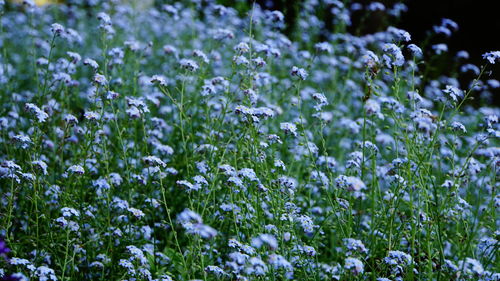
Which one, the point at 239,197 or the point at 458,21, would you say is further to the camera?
the point at 458,21

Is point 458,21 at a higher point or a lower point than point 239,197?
higher

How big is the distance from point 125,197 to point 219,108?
1.15m

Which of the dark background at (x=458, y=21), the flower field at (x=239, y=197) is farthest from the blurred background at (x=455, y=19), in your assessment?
the flower field at (x=239, y=197)

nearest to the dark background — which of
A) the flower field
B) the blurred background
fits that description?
the blurred background

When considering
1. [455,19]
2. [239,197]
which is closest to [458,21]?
[455,19]

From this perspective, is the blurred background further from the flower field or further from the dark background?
the flower field

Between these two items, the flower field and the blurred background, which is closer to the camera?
the flower field

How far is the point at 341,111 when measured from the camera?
19.3ft

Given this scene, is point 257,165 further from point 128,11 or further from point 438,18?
point 438,18

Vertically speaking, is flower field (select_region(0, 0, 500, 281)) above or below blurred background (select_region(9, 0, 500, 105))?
below

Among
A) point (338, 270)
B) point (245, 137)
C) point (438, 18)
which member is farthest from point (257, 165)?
point (438, 18)

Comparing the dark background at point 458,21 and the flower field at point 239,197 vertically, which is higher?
the dark background at point 458,21

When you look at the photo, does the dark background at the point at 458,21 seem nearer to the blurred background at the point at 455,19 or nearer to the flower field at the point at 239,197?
the blurred background at the point at 455,19

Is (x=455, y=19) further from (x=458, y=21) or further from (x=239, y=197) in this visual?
(x=239, y=197)
